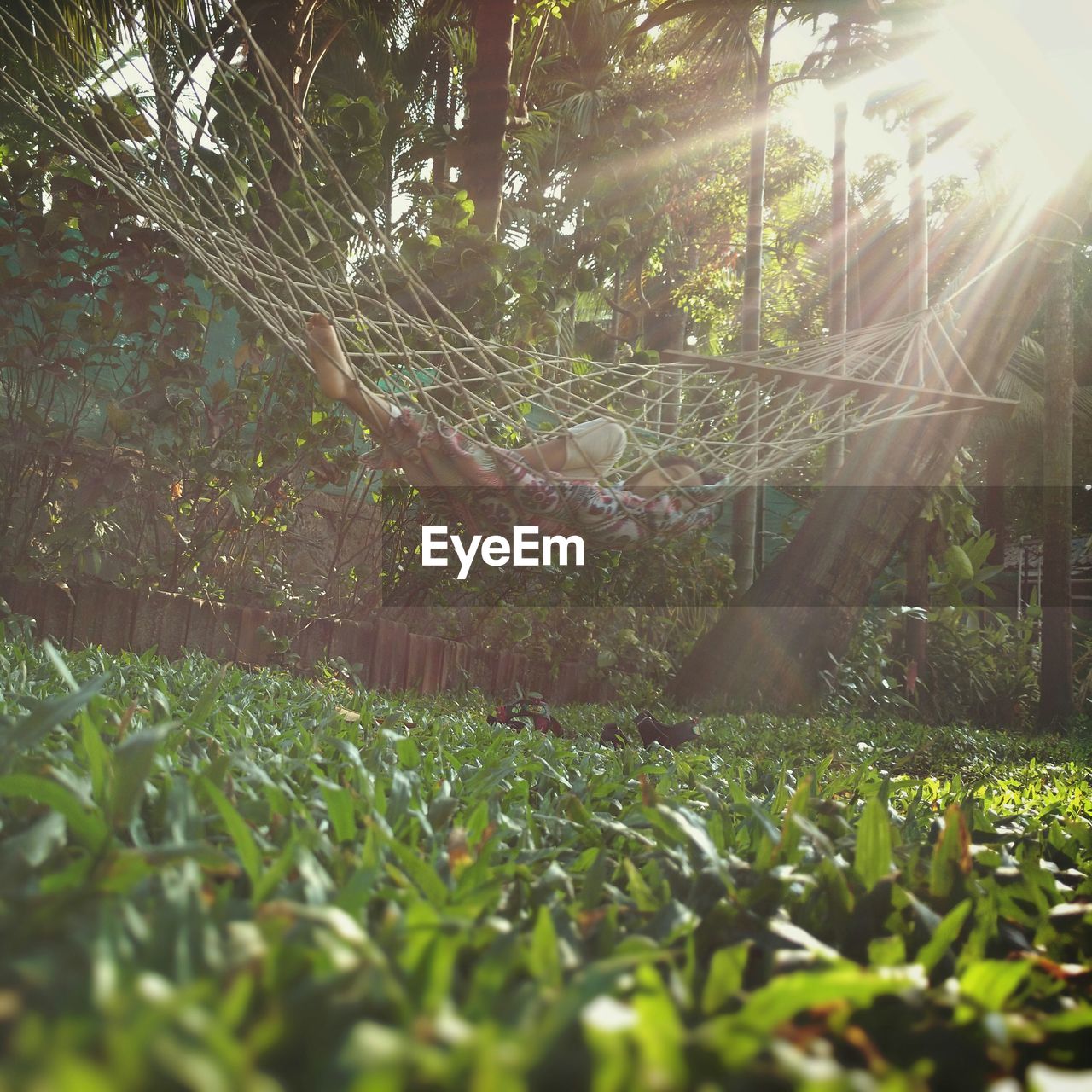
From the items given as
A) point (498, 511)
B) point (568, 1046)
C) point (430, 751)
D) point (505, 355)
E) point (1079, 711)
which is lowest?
point (1079, 711)

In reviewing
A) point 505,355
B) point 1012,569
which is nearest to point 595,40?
point 505,355

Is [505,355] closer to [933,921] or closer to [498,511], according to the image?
[498,511]

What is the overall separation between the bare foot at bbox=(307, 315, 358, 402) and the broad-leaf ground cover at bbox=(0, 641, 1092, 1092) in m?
1.59

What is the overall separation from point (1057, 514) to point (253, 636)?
5.28 metres

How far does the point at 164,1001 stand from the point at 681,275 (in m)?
17.2

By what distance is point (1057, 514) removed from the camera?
6.57 meters

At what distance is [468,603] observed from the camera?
16.9 ft

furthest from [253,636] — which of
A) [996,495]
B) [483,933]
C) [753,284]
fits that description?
[996,495]

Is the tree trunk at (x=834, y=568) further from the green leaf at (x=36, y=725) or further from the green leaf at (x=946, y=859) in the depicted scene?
the green leaf at (x=36, y=725)

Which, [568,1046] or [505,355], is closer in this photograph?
[568,1046]

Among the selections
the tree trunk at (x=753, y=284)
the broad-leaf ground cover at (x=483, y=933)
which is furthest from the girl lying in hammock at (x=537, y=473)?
the tree trunk at (x=753, y=284)

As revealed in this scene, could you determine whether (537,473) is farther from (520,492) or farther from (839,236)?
(839,236)

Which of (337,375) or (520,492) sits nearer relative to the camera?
(337,375)

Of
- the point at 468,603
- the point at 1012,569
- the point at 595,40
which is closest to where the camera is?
the point at 468,603
